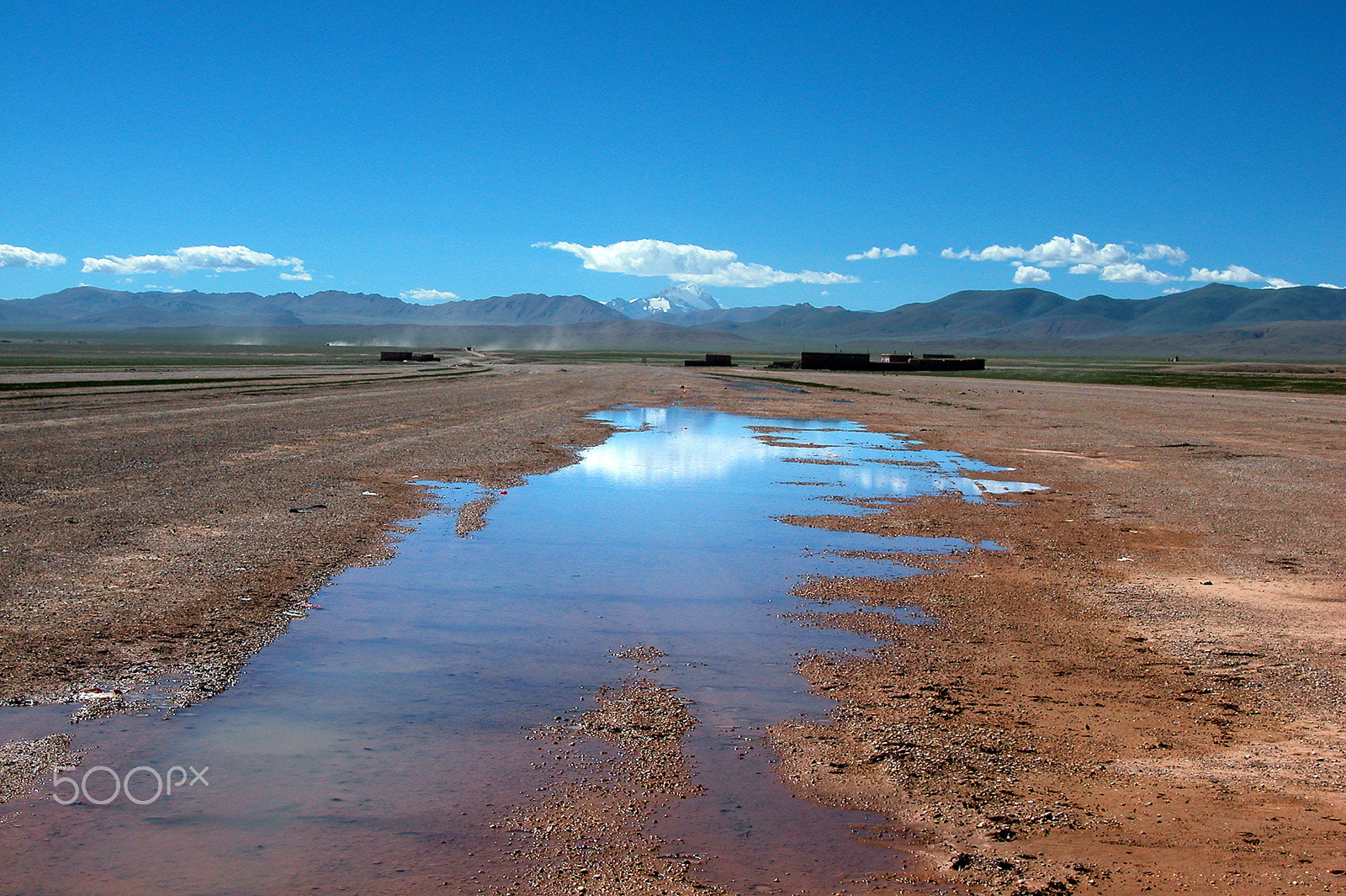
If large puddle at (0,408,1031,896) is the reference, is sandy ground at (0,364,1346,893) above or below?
above

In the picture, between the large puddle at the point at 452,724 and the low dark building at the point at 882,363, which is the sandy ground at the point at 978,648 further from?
the low dark building at the point at 882,363

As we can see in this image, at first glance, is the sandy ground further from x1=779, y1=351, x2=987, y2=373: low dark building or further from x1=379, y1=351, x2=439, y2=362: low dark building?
x1=379, y1=351, x2=439, y2=362: low dark building

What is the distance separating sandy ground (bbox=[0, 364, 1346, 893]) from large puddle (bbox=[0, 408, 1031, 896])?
26cm

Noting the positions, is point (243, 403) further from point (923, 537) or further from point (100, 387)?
point (923, 537)

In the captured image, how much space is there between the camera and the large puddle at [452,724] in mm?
3986

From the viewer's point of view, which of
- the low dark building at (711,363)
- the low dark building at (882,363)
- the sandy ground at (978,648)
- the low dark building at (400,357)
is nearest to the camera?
the sandy ground at (978,648)

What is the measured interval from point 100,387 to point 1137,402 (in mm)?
39774

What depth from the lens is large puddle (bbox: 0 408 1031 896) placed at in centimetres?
399

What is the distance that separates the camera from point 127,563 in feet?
28.2

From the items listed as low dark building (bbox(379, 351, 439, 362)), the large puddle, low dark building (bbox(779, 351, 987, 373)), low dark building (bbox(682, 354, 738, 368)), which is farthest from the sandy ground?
low dark building (bbox(379, 351, 439, 362))

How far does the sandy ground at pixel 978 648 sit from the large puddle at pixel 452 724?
0.26m

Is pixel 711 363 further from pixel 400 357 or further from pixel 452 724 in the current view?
pixel 452 724

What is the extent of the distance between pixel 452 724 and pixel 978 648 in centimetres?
369

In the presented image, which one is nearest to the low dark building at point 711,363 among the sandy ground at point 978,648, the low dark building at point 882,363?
the low dark building at point 882,363
